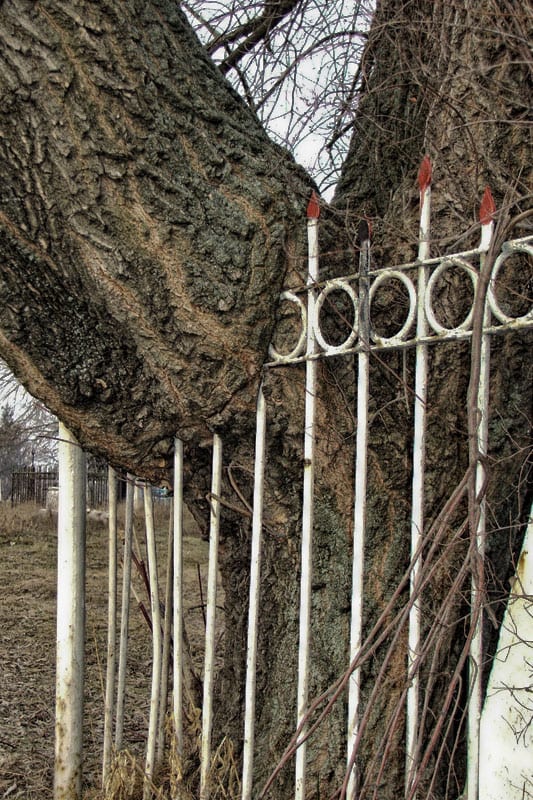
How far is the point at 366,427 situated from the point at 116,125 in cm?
111

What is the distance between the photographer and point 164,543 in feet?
47.5

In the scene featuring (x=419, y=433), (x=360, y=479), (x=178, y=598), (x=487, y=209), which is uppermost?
(x=487, y=209)

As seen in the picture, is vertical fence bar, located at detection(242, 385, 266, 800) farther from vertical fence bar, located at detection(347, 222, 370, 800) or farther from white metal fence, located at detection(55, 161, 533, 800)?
vertical fence bar, located at detection(347, 222, 370, 800)

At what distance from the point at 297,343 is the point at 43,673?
11.6ft

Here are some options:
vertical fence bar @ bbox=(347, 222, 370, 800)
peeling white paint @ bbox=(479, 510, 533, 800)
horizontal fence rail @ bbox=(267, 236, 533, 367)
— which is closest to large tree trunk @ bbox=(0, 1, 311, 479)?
horizontal fence rail @ bbox=(267, 236, 533, 367)

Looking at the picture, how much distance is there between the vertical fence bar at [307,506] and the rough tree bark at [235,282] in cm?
9

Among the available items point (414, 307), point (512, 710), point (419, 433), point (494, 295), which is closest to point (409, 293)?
point (414, 307)

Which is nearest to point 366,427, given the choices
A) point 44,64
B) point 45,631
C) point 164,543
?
point 44,64

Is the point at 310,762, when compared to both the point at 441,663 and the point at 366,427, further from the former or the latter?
the point at 366,427

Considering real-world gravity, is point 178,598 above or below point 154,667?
above

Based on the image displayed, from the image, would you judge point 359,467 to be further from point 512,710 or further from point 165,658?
point 165,658

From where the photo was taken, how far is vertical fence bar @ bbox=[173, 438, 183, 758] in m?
2.56

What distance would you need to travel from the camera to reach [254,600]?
2.36m

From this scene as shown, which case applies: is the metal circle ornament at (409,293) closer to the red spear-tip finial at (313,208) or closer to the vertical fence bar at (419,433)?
the vertical fence bar at (419,433)
